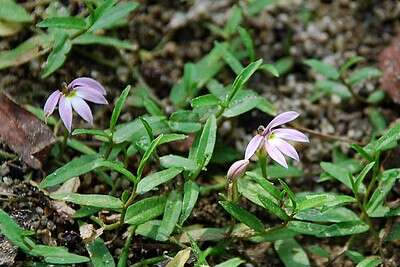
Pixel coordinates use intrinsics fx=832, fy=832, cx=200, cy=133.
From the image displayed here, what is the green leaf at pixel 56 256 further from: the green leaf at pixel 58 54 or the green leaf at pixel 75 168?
the green leaf at pixel 58 54

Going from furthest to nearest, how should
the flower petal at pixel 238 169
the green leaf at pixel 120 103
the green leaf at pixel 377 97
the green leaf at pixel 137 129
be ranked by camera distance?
the green leaf at pixel 377 97
the green leaf at pixel 137 129
the green leaf at pixel 120 103
the flower petal at pixel 238 169

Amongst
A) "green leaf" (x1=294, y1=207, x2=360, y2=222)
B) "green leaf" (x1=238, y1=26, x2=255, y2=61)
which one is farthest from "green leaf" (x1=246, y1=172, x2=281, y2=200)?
"green leaf" (x1=238, y1=26, x2=255, y2=61)

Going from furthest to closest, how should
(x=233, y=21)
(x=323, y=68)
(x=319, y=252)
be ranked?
(x=233, y=21) < (x=323, y=68) < (x=319, y=252)

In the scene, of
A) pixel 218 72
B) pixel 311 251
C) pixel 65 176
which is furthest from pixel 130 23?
pixel 311 251

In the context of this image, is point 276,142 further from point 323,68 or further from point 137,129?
point 323,68

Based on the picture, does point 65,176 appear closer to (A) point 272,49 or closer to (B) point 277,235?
(B) point 277,235

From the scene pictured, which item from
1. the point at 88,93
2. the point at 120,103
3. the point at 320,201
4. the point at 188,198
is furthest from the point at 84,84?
the point at 320,201

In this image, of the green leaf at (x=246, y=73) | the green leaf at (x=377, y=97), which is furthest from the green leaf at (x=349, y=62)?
the green leaf at (x=246, y=73)
